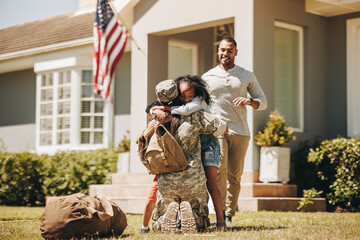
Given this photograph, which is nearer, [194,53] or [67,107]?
[194,53]

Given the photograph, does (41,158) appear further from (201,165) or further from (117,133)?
(201,165)

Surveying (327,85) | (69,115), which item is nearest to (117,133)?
(69,115)

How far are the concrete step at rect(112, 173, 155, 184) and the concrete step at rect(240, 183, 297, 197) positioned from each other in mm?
2048

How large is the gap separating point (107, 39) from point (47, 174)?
3.06 metres

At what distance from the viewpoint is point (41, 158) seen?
12.7m

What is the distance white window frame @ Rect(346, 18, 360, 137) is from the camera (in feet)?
35.6

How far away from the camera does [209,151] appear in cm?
607

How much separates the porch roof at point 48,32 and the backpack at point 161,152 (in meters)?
8.89

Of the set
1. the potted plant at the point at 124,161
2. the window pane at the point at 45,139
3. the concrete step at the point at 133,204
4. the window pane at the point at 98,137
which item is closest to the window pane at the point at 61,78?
the window pane at the point at 45,139

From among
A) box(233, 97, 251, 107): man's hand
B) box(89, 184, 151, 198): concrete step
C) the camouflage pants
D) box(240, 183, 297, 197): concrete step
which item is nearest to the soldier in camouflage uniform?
the camouflage pants

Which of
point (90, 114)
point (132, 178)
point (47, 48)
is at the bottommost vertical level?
point (132, 178)

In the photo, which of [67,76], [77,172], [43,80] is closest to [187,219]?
[77,172]

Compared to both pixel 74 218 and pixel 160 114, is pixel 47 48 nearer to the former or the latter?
pixel 160 114

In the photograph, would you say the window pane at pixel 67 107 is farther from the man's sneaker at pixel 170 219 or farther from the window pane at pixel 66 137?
the man's sneaker at pixel 170 219
